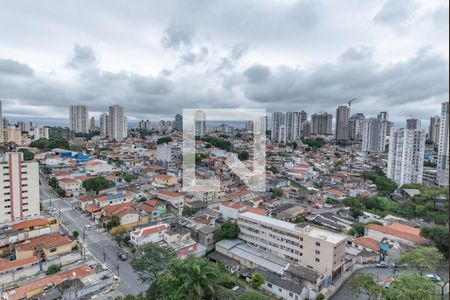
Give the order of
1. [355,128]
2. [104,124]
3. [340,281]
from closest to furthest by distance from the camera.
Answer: [340,281] → [104,124] → [355,128]

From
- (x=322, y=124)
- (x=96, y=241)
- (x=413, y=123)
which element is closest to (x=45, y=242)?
(x=96, y=241)

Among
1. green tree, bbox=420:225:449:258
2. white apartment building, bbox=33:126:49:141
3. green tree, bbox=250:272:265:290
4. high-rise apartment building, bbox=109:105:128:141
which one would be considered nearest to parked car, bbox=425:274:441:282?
green tree, bbox=420:225:449:258

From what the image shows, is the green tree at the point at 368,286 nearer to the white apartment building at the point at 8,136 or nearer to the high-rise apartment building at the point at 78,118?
the white apartment building at the point at 8,136

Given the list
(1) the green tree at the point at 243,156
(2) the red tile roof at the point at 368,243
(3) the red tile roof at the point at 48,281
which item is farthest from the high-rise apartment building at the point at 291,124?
(3) the red tile roof at the point at 48,281

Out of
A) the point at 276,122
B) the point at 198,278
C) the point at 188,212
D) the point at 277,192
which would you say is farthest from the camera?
the point at 276,122

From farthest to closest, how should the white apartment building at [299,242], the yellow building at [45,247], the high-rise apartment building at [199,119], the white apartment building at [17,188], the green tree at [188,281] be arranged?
1. the high-rise apartment building at [199,119]
2. the white apartment building at [17,188]
3. the yellow building at [45,247]
4. the white apartment building at [299,242]
5. the green tree at [188,281]

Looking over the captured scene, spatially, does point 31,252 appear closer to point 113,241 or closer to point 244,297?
point 113,241

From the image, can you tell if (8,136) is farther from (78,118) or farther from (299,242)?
(299,242)

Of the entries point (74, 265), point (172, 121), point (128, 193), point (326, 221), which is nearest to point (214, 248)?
point (74, 265)
